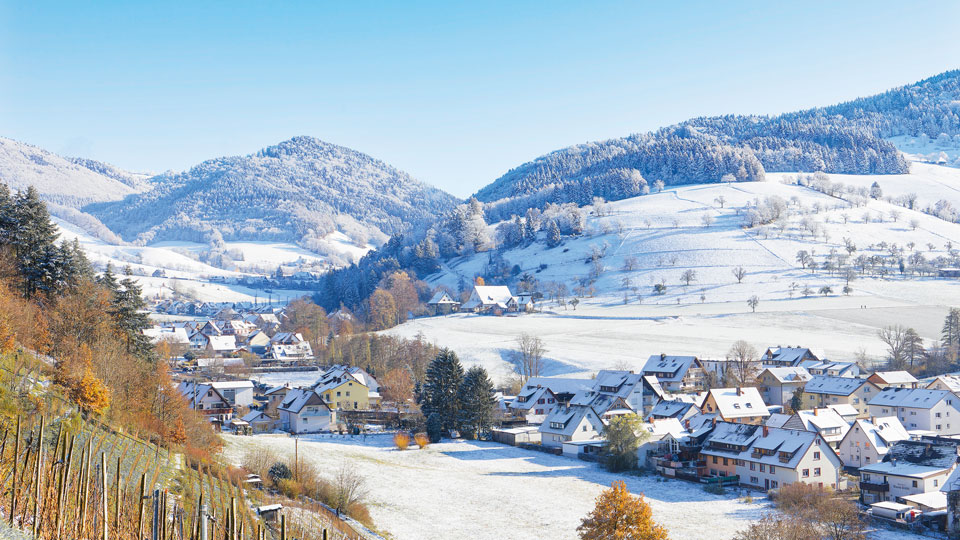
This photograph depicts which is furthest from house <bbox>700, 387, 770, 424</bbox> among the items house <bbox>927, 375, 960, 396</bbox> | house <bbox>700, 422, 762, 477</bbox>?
house <bbox>927, 375, 960, 396</bbox>

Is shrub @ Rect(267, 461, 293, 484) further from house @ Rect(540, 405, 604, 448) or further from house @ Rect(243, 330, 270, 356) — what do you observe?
house @ Rect(243, 330, 270, 356)

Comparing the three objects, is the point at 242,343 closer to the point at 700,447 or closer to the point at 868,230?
the point at 700,447

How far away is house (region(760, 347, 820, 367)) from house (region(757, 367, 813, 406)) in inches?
193

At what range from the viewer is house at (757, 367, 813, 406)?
61.8 m

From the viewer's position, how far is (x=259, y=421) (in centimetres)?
5328

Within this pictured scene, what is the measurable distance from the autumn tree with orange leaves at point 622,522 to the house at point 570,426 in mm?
22216

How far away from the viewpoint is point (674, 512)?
3180cm

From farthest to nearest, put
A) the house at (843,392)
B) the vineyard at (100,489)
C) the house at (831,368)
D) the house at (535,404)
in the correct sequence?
the house at (831,368)
the house at (535,404)
the house at (843,392)
the vineyard at (100,489)

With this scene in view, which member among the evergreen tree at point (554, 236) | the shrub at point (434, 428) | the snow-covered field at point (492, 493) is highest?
the evergreen tree at point (554, 236)

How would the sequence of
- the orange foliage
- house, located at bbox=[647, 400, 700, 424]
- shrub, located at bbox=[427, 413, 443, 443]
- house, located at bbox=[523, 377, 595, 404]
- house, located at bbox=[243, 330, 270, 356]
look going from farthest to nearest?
house, located at bbox=[243, 330, 270, 356] < house, located at bbox=[523, 377, 595, 404] < house, located at bbox=[647, 400, 700, 424] < shrub, located at bbox=[427, 413, 443, 443] < the orange foliage

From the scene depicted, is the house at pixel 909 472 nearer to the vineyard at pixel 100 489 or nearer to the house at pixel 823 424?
the house at pixel 823 424

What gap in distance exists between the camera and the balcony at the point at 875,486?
114ft

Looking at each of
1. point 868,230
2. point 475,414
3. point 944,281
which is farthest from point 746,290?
point 475,414

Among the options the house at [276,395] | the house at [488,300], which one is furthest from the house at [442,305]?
the house at [276,395]
